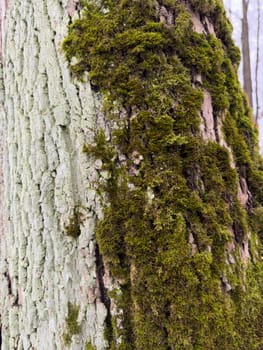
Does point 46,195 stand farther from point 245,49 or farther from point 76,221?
point 245,49

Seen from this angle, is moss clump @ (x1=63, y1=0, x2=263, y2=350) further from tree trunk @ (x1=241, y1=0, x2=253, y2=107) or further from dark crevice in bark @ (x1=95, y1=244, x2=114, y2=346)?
tree trunk @ (x1=241, y1=0, x2=253, y2=107)

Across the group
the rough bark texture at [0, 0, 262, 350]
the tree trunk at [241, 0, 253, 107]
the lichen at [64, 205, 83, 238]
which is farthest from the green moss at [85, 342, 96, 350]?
the tree trunk at [241, 0, 253, 107]

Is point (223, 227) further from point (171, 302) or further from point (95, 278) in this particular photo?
point (95, 278)

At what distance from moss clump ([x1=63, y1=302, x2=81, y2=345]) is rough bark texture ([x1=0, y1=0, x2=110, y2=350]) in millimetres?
15

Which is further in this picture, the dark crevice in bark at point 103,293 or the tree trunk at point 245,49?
the tree trunk at point 245,49

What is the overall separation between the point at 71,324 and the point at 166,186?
1.84ft

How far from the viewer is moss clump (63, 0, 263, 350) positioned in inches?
40.6

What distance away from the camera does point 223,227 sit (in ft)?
3.74

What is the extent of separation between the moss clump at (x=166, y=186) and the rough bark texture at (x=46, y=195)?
0.07 metres

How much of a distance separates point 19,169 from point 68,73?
16.6 inches

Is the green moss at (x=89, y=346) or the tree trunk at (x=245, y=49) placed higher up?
the tree trunk at (x=245, y=49)

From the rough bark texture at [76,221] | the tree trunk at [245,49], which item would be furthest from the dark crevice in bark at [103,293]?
the tree trunk at [245,49]

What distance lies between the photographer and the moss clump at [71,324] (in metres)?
1.10

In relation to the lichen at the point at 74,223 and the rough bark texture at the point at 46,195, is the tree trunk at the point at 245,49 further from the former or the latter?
the lichen at the point at 74,223
